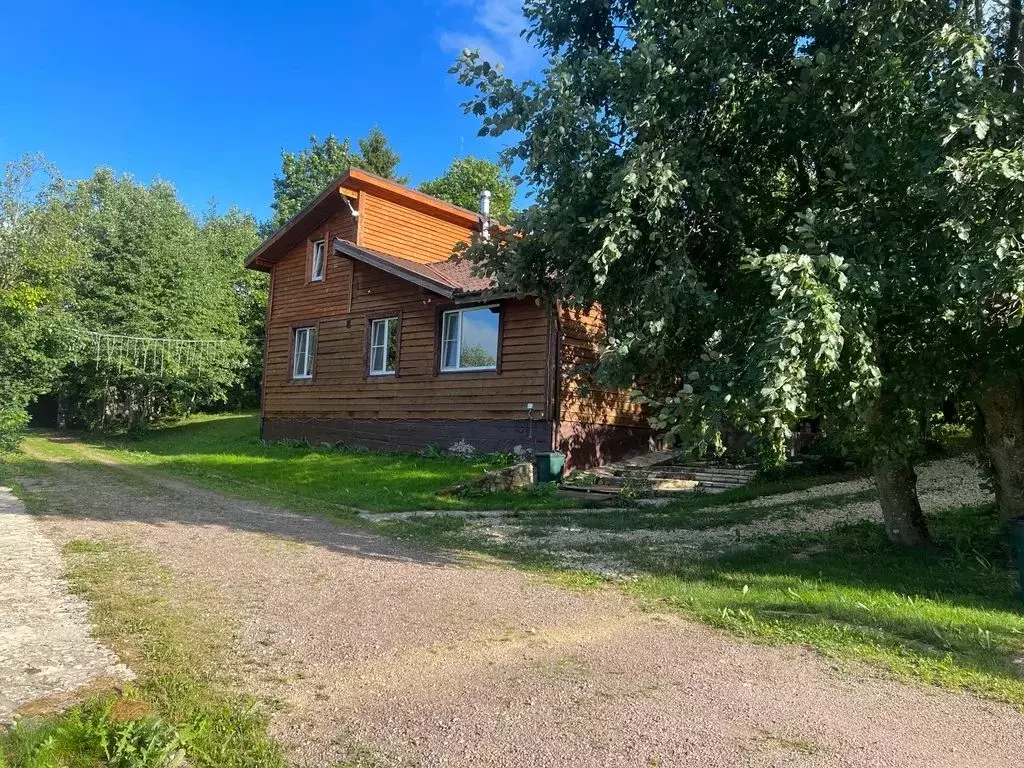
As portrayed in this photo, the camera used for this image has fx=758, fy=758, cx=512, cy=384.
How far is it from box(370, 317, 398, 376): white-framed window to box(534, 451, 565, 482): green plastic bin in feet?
19.3

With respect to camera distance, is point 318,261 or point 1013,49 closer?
point 1013,49

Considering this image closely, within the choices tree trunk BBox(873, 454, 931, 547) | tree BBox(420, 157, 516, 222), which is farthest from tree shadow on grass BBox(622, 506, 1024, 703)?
tree BBox(420, 157, 516, 222)

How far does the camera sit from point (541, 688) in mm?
3947

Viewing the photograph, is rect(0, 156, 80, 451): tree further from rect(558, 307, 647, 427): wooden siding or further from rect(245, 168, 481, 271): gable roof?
rect(558, 307, 647, 427): wooden siding

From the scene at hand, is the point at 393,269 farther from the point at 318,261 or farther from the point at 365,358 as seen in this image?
the point at 318,261

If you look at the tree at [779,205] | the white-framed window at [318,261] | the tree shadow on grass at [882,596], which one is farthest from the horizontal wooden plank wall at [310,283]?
the tree shadow on grass at [882,596]

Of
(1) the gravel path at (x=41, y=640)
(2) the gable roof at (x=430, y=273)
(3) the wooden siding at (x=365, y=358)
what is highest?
(2) the gable roof at (x=430, y=273)

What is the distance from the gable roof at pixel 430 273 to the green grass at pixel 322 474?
11.9 ft

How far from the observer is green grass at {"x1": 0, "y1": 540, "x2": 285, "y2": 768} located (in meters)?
3.03

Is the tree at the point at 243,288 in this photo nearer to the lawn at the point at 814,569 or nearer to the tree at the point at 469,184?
the tree at the point at 469,184

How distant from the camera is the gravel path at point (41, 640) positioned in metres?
3.81

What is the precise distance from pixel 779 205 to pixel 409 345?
11335mm

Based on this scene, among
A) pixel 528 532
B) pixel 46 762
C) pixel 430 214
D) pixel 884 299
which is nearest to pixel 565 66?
pixel 884 299

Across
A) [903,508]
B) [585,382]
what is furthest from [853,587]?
[585,382]
